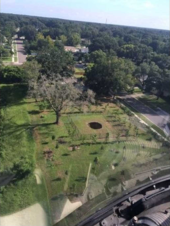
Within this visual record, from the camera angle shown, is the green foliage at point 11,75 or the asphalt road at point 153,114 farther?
the green foliage at point 11,75

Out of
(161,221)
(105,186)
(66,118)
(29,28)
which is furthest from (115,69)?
(29,28)

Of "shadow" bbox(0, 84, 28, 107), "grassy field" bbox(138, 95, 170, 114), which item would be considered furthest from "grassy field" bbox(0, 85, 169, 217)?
"grassy field" bbox(138, 95, 170, 114)

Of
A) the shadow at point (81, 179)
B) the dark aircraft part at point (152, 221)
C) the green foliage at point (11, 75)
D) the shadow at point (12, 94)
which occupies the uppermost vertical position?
the dark aircraft part at point (152, 221)

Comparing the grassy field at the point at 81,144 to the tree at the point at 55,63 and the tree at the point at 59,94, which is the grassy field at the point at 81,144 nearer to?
the tree at the point at 59,94

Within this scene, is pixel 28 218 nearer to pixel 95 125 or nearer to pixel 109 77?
pixel 95 125

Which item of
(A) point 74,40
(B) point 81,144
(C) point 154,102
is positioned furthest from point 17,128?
(A) point 74,40

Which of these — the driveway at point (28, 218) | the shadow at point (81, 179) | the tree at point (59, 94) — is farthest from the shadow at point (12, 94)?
the driveway at point (28, 218)

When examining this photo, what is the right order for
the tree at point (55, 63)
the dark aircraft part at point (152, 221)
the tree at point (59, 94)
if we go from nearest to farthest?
the dark aircraft part at point (152, 221)
the tree at point (59, 94)
the tree at point (55, 63)

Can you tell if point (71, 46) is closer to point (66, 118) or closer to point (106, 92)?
point (106, 92)
